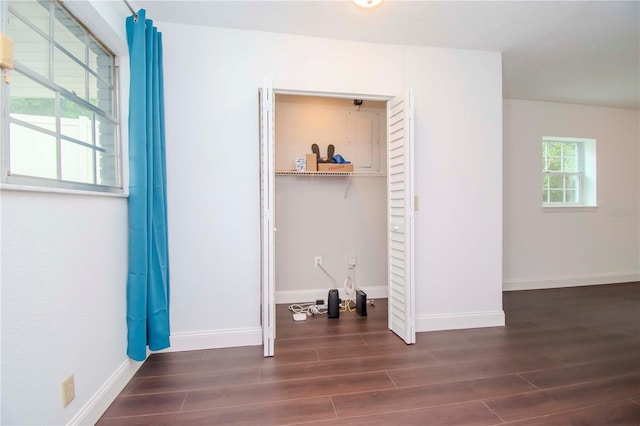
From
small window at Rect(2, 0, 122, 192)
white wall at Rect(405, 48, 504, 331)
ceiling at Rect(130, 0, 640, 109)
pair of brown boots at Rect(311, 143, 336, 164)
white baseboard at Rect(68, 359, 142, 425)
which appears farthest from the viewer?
pair of brown boots at Rect(311, 143, 336, 164)

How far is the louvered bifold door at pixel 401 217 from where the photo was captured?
2.27 metres

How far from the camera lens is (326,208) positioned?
338 cm

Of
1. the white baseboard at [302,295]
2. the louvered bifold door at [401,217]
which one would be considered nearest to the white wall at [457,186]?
the louvered bifold door at [401,217]

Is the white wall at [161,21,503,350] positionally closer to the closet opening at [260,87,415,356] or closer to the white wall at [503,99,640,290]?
the closet opening at [260,87,415,356]

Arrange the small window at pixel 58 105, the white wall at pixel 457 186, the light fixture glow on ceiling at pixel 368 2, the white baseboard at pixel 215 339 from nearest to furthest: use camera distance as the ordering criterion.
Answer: the small window at pixel 58 105 → the light fixture glow on ceiling at pixel 368 2 → the white baseboard at pixel 215 339 → the white wall at pixel 457 186

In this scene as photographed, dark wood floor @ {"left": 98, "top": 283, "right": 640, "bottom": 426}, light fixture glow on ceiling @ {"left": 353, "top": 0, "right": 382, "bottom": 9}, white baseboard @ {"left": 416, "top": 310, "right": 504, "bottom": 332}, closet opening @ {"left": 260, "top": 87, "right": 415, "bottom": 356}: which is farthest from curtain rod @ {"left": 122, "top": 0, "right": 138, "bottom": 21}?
white baseboard @ {"left": 416, "top": 310, "right": 504, "bottom": 332}

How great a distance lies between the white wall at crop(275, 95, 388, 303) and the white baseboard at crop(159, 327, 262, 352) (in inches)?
38.9

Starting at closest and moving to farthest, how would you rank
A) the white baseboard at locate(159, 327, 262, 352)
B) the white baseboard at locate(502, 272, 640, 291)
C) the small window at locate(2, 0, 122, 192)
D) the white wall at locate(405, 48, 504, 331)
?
the small window at locate(2, 0, 122, 192)
the white baseboard at locate(159, 327, 262, 352)
the white wall at locate(405, 48, 504, 331)
the white baseboard at locate(502, 272, 640, 291)

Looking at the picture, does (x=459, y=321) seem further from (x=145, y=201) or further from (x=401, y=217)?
(x=145, y=201)

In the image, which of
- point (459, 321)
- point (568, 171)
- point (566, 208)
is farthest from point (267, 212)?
point (568, 171)

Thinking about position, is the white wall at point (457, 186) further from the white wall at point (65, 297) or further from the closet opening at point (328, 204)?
the white wall at point (65, 297)

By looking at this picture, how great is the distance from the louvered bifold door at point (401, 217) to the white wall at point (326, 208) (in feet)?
2.98

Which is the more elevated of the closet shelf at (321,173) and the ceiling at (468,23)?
the ceiling at (468,23)

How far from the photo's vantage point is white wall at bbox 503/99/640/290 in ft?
12.6
